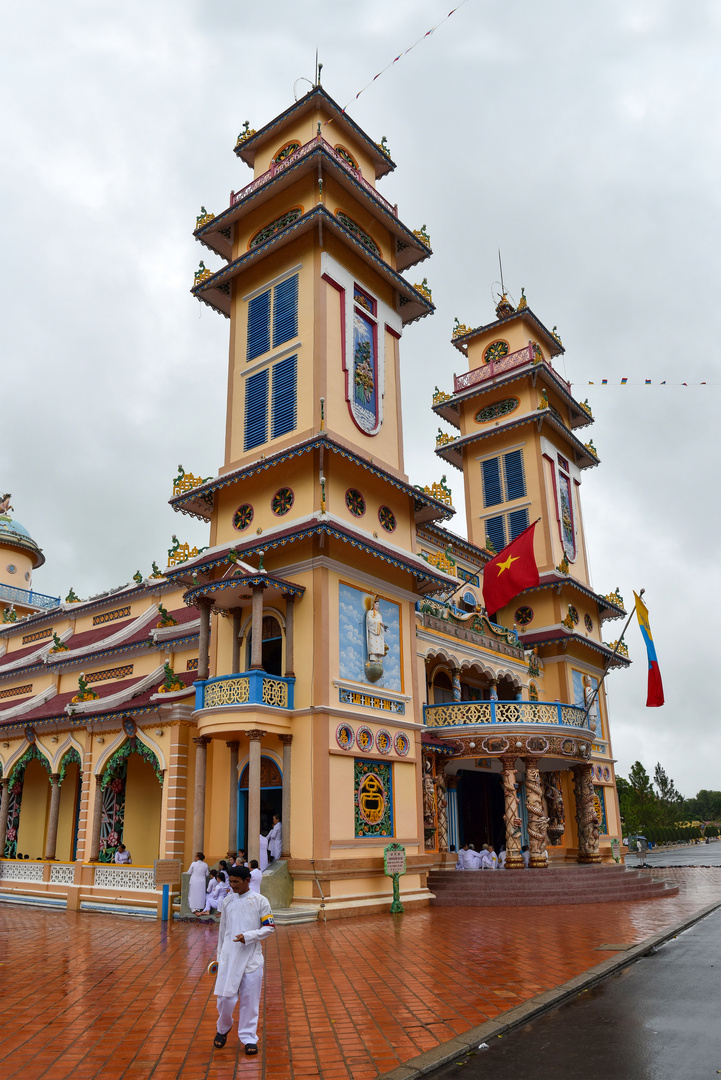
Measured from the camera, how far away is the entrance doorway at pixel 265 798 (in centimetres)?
1777

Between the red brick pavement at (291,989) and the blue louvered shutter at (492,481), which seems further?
the blue louvered shutter at (492,481)

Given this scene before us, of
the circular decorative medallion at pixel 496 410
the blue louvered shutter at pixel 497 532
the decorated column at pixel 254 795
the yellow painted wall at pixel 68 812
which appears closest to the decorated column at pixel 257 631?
the decorated column at pixel 254 795

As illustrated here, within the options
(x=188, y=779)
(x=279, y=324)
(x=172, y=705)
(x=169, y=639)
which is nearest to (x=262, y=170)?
(x=279, y=324)

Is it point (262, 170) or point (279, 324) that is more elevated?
point (262, 170)

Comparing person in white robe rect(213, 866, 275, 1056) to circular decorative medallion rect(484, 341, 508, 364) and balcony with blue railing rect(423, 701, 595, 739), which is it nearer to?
balcony with blue railing rect(423, 701, 595, 739)

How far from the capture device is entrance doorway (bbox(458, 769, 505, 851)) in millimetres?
25625

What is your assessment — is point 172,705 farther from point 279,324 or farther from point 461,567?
point 461,567

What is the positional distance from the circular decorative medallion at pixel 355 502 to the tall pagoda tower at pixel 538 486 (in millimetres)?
12105

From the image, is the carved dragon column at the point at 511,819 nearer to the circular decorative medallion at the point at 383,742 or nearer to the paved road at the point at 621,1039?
the circular decorative medallion at the point at 383,742

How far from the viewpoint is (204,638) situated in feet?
63.6

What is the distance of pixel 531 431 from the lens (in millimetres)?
32812

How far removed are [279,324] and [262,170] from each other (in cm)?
621

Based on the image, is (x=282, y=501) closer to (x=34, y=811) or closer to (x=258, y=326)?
(x=258, y=326)

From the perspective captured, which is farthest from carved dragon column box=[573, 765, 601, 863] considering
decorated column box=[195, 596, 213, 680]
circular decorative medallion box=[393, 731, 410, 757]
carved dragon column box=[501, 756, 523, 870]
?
decorated column box=[195, 596, 213, 680]
